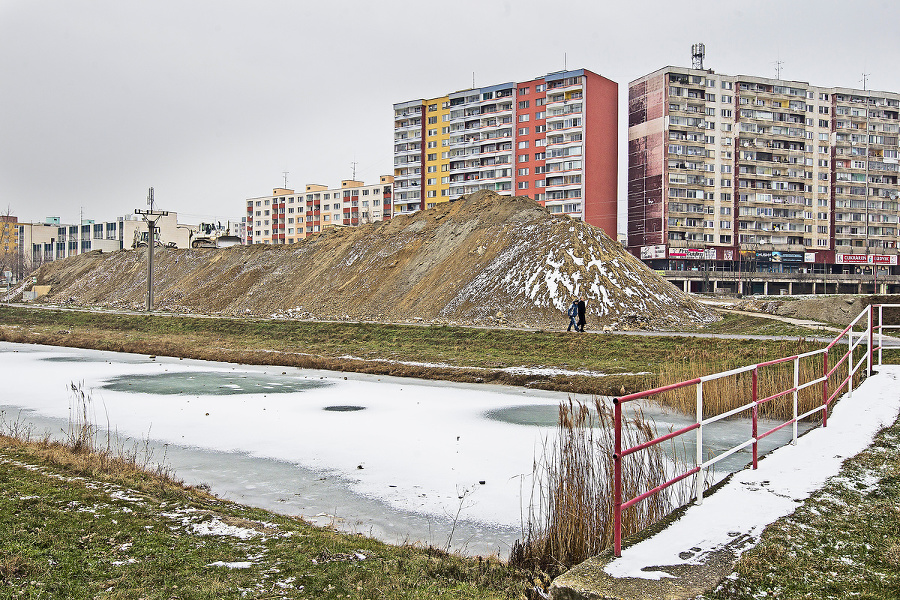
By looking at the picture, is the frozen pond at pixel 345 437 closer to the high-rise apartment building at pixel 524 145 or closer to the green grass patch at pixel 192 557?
the green grass patch at pixel 192 557

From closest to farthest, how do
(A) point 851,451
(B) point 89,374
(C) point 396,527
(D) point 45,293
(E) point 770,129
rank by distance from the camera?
(C) point 396,527
(A) point 851,451
(B) point 89,374
(D) point 45,293
(E) point 770,129

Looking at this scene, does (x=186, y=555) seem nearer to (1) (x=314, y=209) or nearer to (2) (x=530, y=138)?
(2) (x=530, y=138)

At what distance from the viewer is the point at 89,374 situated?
21828mm

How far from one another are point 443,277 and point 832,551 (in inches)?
1554

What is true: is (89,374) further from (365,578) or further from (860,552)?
(860,552)

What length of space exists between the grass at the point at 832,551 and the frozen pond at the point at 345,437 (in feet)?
8.20

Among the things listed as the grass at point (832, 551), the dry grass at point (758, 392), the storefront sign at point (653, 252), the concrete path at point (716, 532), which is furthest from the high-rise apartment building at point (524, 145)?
the grass at point (832, 551)

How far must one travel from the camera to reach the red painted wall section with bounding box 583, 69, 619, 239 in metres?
102

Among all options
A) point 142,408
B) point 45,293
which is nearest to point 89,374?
point 142,408

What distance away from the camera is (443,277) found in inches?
1759

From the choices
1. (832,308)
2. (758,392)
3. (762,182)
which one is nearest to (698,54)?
(762,182)

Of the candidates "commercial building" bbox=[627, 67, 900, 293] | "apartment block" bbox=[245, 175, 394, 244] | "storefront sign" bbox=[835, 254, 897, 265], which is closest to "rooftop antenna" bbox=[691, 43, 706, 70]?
"commercial building" bbox=[627, 67, 900, 293]

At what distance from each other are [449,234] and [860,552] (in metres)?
45.5

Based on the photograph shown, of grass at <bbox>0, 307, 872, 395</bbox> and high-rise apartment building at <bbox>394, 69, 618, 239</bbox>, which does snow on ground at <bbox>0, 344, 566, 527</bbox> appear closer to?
grass at <bbox>0, 307, 872, 395</bbox>
